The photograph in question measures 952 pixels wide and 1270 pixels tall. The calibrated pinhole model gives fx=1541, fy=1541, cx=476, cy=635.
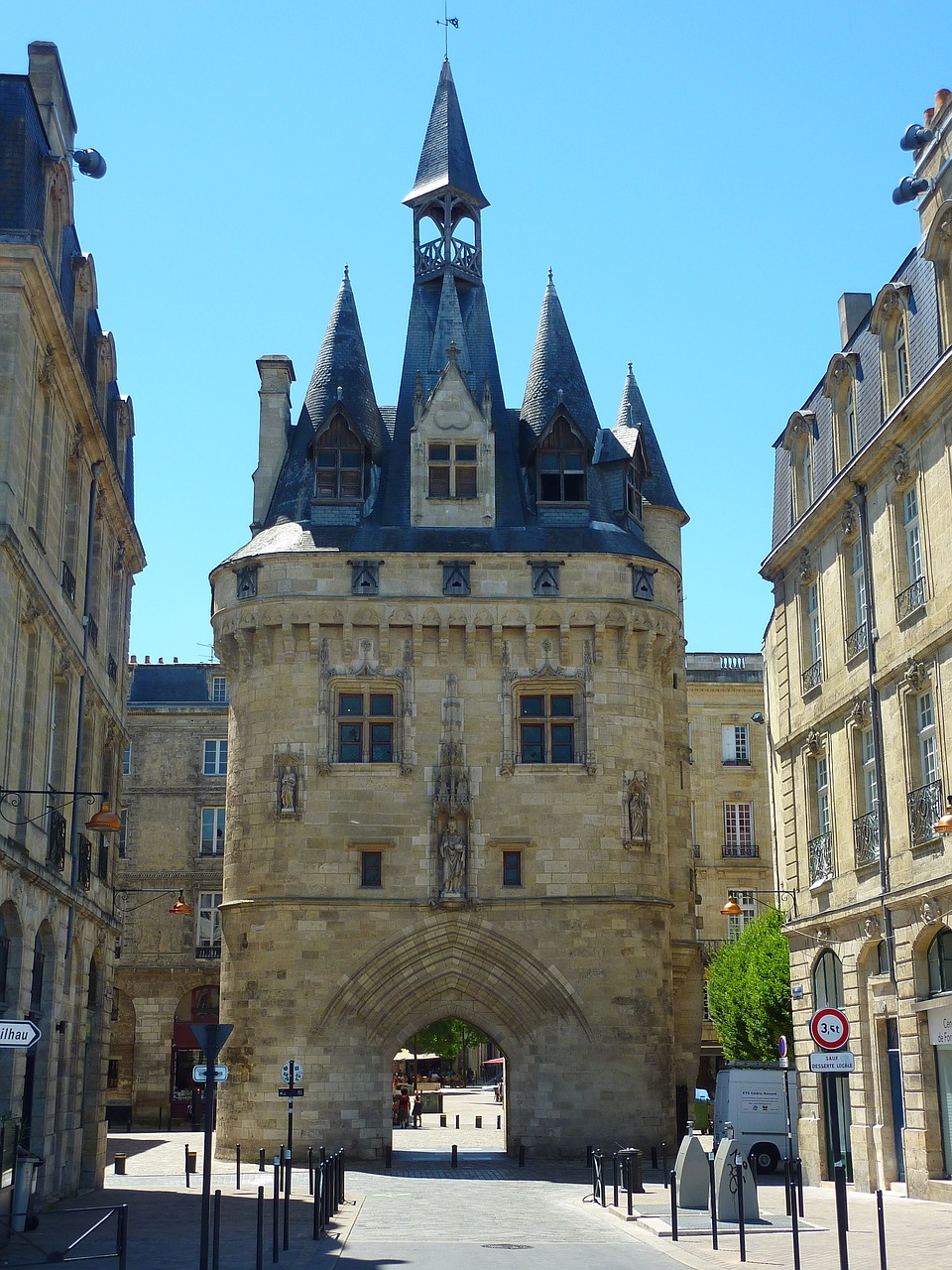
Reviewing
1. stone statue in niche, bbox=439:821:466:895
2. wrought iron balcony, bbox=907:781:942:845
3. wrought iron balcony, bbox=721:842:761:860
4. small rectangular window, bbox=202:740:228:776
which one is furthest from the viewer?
wrought iron balcony, bbox=721:842:761:860

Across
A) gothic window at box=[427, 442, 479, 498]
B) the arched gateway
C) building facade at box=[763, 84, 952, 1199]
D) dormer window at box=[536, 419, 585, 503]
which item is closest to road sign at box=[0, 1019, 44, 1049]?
building facade at box=[763, 84, 952, 1199]

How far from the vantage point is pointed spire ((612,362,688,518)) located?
39.6 m

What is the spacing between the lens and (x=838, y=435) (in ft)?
81.9

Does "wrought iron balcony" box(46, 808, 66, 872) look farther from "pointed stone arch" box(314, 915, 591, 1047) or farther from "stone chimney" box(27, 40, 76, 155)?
"pointed stone arch" box(314, 915, 591, 1047)

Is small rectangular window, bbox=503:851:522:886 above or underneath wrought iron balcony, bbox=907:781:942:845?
above

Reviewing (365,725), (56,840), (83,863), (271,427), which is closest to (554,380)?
(271,427)

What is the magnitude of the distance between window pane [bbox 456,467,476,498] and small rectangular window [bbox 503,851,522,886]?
28.0 feet

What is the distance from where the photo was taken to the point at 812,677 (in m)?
25.9

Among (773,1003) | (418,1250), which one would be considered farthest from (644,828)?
(418,1250)

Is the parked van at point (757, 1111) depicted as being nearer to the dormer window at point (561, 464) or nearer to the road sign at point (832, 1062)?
the dormer window at point (561, 464)

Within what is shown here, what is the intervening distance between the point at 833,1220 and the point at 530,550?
18.2 m

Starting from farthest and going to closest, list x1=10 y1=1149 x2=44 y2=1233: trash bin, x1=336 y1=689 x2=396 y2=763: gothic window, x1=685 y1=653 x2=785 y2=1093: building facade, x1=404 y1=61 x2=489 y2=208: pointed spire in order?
x1=685 y1=653 x2=785 y2=1093: building facade
x1=404 y1=61 x2=489 y2=208: pointed spire
x1=336 y1=689 x2=396 y2=763: gothic window
x1=10 y1=1149 x2=44 y2=1233: trash bin

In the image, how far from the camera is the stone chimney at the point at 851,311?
26500 millimetres

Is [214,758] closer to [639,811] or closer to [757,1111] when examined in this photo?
[639,811]
